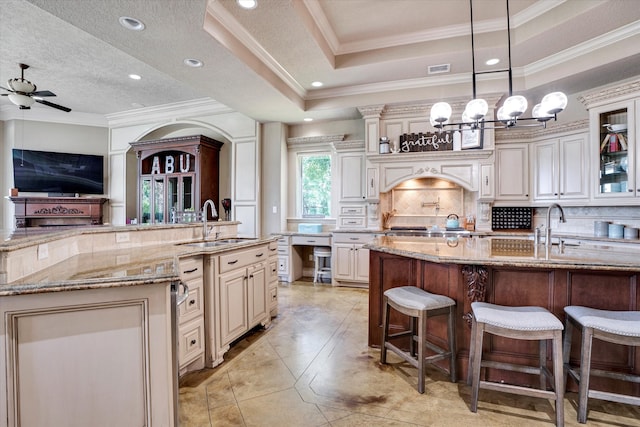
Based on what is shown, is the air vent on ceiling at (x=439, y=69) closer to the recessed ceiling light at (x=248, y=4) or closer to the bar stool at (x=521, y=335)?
the recessed ceiling light at (x=248, y=4)

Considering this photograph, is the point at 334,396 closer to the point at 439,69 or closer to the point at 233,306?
the point at 233,306

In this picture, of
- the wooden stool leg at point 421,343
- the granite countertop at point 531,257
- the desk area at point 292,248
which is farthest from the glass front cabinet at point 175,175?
the wooden stool leg at point 421,343

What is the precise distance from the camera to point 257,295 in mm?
3018

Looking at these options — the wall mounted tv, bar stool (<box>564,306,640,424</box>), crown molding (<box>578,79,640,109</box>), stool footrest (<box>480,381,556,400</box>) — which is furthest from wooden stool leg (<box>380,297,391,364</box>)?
the wall mounted tv

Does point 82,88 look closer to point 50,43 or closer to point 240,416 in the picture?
point 50,43

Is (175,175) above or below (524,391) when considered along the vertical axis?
above

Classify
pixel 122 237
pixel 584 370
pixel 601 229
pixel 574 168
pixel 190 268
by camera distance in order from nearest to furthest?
pixel 584 370
pixel 190 268
pixel 122 237
pixel 601 229
pixel 574 168

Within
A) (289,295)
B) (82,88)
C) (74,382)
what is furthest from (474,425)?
(82,88)

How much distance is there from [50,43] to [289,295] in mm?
4230

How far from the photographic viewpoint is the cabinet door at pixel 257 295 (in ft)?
9.46

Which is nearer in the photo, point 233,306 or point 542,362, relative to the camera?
point 542,362

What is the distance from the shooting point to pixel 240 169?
5.56 metres

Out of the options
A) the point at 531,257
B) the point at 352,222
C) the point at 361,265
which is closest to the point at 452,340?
the point at 531,257

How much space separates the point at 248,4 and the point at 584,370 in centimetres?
363
